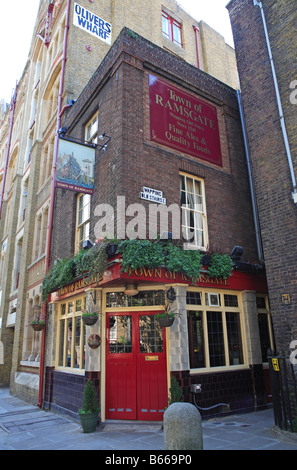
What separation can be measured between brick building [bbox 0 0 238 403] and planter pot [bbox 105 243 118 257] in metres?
5.86

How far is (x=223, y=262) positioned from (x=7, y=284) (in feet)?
45.3

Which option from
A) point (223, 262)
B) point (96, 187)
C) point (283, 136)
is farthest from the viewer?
point (96, 187)

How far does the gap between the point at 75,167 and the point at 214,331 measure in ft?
19.5

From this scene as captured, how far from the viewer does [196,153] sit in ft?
35.0

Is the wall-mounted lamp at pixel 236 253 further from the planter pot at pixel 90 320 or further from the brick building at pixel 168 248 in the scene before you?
the planter pot at pixel 90 320

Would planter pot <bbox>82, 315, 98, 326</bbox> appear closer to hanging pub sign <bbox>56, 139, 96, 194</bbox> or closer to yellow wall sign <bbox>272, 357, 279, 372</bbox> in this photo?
hanging pub sign <bbox>56, 139, 96, 194</bbox>

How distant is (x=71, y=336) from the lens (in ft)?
33.8

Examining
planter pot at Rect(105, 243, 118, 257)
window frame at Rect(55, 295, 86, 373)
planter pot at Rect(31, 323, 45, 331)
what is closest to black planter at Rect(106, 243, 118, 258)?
planter pot at Rect(105, 243, 118, 257)

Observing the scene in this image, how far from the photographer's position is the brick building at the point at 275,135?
8000 mm

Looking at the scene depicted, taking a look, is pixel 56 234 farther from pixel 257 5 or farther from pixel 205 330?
pixel 257 5

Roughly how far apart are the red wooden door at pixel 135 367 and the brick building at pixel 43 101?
510 centimetres

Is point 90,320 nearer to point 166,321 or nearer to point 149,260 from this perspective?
point 166,321
